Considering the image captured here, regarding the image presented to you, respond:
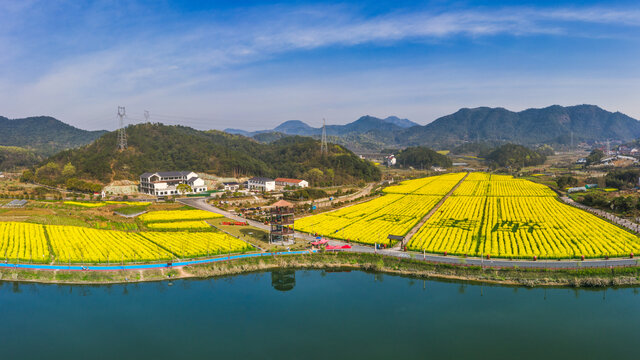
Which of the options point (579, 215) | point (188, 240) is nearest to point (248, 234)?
point (188, 240)

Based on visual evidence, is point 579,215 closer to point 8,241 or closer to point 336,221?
point 336,221

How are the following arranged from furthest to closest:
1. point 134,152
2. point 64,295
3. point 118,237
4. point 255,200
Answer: point 134,152, point 255,200, point 118,237, point 64,295

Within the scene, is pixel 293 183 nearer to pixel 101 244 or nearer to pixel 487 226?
pixel 487 226

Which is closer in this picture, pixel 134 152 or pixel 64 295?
pixel 64 295

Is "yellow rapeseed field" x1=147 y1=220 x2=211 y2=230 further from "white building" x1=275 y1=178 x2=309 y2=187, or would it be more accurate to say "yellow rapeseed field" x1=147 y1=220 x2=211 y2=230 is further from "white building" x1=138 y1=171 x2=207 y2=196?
"white building" x1=275 y1=178 x2=309 y2=187

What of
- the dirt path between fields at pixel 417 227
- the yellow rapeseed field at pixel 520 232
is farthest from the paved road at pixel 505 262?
the dirt path between fields at pixel 417 227

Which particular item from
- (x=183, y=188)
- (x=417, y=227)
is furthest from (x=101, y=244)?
(x=183, y=188)
